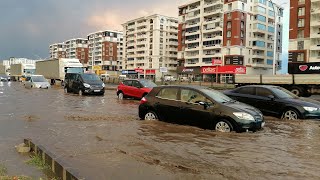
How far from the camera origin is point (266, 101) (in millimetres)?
13656

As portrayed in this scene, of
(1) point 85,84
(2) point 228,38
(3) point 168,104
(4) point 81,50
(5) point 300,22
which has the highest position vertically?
(4) point 81,50

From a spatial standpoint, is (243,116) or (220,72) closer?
(243,116)

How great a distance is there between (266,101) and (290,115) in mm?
1199

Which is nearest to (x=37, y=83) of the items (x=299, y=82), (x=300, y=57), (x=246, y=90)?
(x=299, y=82)

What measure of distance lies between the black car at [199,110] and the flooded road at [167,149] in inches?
12.8

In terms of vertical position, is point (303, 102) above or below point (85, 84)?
below

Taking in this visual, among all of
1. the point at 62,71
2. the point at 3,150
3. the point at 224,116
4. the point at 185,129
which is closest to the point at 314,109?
the point at 224,116

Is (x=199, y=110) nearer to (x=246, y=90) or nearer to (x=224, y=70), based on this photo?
(x=246, y=90)

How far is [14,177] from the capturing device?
5316mm

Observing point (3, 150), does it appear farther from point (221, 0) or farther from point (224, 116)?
point (221, 0)

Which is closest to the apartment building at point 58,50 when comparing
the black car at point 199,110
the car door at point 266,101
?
the car door at point 266,101

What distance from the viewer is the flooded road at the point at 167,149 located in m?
5.64

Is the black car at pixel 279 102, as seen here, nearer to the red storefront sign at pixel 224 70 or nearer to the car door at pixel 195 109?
the car door at pixel 195 109

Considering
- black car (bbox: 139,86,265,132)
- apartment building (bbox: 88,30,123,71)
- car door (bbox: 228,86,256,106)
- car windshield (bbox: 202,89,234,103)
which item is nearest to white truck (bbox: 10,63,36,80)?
car door (bbox: 228,86,256,106)
